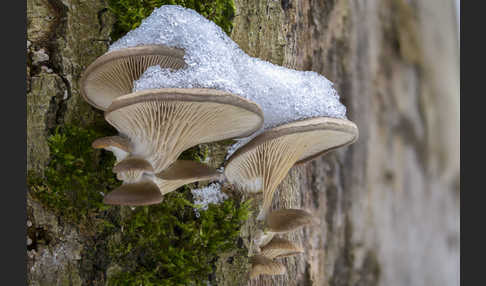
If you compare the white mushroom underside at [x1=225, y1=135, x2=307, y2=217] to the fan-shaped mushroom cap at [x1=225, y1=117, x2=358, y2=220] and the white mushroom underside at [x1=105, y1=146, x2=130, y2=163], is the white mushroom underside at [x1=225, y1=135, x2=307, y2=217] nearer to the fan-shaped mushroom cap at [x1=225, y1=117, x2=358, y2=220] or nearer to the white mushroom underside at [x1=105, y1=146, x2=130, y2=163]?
the fan-shaped mushroom cap at [x1=225, y1=117, x2=358, y2=220]

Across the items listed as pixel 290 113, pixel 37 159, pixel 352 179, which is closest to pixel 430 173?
pixel 352 179

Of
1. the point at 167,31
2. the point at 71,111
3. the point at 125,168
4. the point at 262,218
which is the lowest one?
the point at 262,218

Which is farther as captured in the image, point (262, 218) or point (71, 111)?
point (262, 218)

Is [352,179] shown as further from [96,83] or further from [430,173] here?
[96,83]

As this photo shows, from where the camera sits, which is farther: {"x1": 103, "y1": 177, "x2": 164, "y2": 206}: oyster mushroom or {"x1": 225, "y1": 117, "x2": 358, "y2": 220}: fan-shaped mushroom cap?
{"x1": 225, "y1": 117, "x2": 358, "y2": 220}: fan-shaped mushroom cap

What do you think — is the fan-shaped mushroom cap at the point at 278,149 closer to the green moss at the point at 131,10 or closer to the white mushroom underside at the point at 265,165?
the white mushroom underside at the point at 265,165

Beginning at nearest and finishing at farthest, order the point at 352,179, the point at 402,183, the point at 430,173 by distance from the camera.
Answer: the point at 352,179, the point at 402,183, the point at 430,173

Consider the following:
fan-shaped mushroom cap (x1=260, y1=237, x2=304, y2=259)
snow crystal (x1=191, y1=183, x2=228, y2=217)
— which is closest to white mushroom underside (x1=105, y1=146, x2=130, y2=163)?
snow crystal (x1=191, y1=183, x2=228, y2=217)
